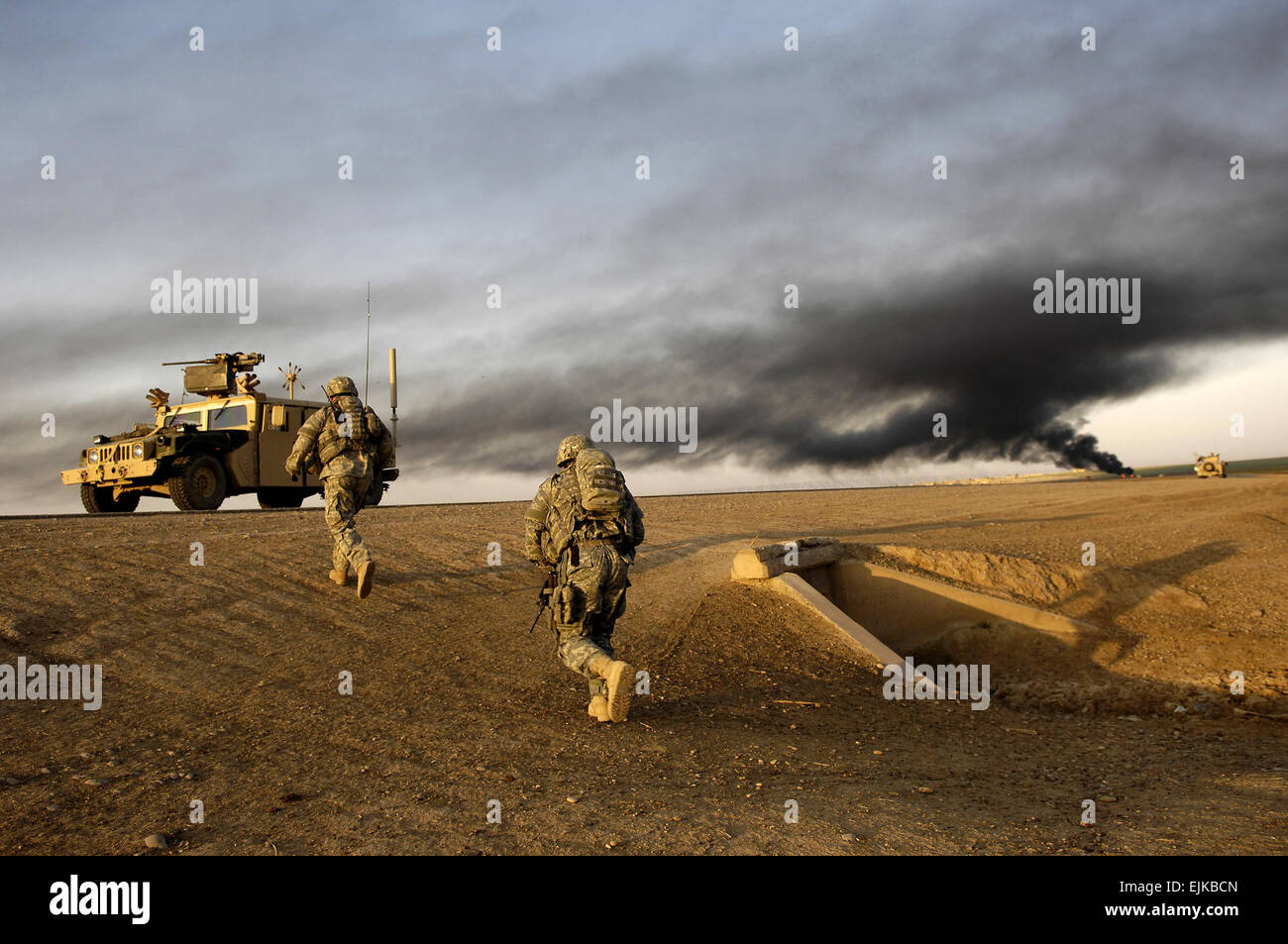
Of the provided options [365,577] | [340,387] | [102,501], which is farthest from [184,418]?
[365,577]

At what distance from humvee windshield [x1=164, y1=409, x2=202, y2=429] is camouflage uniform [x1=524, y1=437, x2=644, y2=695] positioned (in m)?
13.6

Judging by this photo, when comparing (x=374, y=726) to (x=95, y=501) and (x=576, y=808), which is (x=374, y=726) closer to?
(x=576, y=808)

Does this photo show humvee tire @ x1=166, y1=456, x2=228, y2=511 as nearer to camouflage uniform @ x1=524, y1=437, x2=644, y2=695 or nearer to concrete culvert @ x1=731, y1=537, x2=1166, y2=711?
concrete culvert @ x1=731, y1=537, x2=1166, y2=711

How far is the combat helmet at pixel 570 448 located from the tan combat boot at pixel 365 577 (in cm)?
321

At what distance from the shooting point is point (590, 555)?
588 centimetres

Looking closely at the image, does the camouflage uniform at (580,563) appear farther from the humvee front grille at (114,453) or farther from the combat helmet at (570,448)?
the humvee front grille at (114,453)

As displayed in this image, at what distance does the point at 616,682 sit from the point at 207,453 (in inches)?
532

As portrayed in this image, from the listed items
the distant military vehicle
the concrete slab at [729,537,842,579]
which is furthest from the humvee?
the distant military vehicle

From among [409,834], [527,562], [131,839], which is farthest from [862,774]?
[527,562]

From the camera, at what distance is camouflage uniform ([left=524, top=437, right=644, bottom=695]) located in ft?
19.0

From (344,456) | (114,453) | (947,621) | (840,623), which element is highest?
(114,453)

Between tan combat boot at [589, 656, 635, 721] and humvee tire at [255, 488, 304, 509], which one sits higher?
humvee tire at [255, 488, 304, 509]

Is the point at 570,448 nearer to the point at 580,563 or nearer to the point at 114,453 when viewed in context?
the point at 580,563

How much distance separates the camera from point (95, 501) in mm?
16672
